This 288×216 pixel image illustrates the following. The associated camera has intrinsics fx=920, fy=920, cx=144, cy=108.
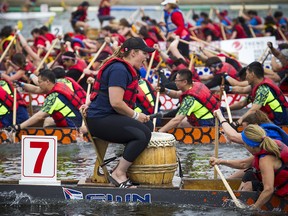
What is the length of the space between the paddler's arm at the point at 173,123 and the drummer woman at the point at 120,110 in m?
3.89

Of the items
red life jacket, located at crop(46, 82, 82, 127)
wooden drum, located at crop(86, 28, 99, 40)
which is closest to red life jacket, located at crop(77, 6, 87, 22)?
wooden drum, located at crop(86, 28, 99, 40)

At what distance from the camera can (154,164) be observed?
372 inches

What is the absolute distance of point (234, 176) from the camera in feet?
32.7

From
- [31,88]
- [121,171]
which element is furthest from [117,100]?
[31,88]

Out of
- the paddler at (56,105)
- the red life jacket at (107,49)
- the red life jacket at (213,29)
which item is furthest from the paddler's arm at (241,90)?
the red life jacket at (213,29)

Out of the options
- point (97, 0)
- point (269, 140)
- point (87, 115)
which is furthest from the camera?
point (97, 0)

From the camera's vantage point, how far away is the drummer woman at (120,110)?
367 inches

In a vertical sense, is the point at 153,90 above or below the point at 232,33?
below

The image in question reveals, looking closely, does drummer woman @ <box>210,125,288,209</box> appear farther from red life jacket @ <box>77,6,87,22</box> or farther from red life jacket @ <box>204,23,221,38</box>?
red life jacket @ <box>77,6,87,22</box>

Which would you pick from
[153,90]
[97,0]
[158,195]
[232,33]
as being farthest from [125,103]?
[97,0]

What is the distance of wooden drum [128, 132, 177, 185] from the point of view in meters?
9.46

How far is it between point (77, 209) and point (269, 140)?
82.0 inches

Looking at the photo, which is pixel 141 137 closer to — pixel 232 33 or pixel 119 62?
pixel 119 62

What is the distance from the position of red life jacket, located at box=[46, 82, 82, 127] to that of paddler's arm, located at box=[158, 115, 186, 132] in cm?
137
